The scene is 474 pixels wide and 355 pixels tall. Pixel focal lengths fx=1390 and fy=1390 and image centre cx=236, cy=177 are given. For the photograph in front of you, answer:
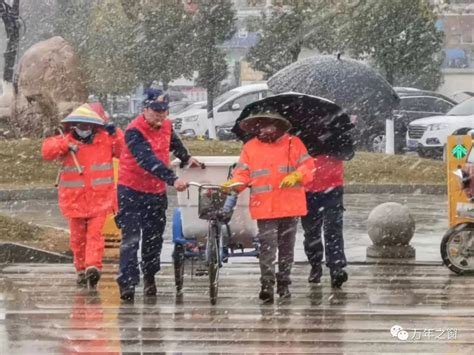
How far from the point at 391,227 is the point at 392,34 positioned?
2467 centimetres

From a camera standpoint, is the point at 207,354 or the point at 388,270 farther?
the point at 388,270

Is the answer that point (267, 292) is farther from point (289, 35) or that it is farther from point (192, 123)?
point (289, 35)

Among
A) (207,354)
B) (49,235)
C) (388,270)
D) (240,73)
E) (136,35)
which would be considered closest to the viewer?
(207,354)

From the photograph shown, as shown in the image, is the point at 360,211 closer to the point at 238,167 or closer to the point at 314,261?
the point at 314,261

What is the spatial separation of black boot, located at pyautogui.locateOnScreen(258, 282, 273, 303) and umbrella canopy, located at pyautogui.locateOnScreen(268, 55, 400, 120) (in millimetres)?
9234

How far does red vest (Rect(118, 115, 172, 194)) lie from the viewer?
12.0 m

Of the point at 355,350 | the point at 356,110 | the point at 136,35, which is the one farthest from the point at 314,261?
the point at 136,35

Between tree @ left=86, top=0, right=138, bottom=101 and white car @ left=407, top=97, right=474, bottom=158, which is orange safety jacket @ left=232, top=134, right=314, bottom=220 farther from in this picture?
tree @ left=86, top=0, right=138, bottom=101

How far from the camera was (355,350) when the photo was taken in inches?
368

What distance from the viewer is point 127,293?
1191 centimetres

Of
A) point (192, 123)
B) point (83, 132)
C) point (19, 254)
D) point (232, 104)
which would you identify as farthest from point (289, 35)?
point (83, 132)

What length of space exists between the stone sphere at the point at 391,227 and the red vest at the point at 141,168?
3.76m

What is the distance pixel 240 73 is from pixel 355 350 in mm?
51711

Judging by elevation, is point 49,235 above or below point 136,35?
below
